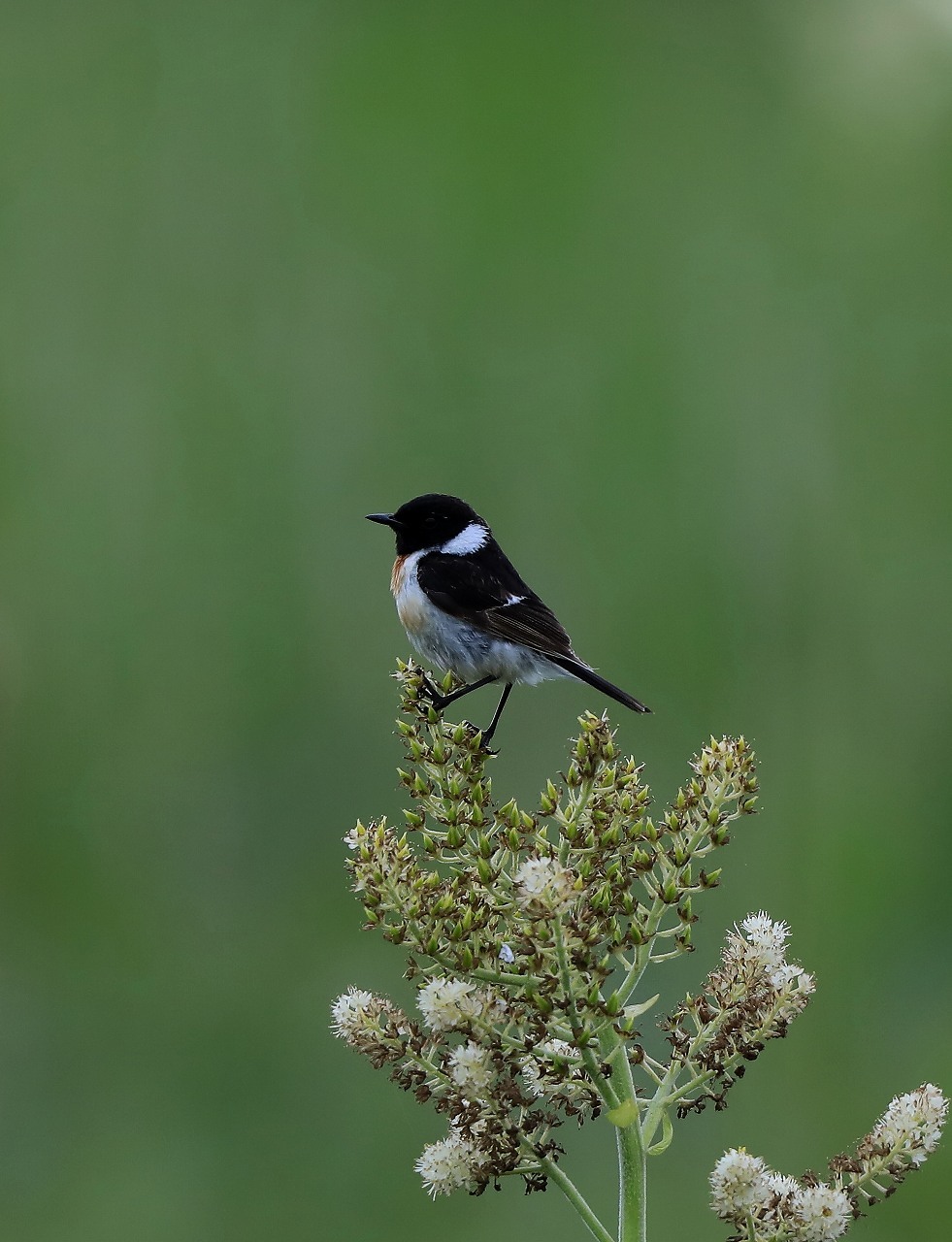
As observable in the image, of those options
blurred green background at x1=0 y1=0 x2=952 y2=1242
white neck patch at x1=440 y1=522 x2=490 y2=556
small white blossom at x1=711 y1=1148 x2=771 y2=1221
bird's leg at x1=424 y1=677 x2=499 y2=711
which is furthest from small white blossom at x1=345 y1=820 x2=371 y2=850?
blurred green background at x1=0 y1=0 x2=952 y2=1242

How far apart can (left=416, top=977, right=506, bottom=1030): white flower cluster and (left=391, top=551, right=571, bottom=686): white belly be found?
5.66ft

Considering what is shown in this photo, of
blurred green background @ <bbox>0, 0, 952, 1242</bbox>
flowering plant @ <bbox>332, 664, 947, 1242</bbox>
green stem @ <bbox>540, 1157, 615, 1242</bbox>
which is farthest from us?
blurred green background @ <bbox>0, 0, 952, 1242</bbox>

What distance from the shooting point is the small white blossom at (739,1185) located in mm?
1531

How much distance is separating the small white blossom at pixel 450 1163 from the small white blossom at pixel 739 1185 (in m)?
0.29

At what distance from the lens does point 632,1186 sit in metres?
1.52

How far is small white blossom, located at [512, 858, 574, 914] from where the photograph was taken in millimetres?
1524

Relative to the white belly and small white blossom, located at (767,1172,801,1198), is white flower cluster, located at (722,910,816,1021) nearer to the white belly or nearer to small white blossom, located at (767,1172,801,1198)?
small white blossom, located at (767,1172,801,1198)

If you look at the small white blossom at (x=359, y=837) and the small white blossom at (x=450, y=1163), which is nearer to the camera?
the small white blossom at (x=450, y=1163)

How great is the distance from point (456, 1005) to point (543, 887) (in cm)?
19

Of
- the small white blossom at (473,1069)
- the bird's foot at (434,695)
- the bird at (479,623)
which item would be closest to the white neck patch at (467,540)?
the bird at (479,623)

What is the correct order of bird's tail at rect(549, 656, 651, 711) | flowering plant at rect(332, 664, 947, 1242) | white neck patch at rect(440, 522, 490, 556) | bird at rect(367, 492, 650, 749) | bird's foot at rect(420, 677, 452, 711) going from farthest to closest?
white neck patch at rect(440, 522, 490, 556)
bird at rect(367, 492, 650, 749)
bird's tail at rect(549, 656, 651, 711)
bird's foot at rect(420, 677, 452, 711)
flowering plant at rect(332, 664, 947, 1242)

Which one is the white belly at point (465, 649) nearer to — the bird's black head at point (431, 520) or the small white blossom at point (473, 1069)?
the bird's black head at point (431, 520)

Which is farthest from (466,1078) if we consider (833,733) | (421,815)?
(833,733)

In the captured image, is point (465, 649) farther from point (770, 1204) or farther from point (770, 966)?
point (770, 1204)
